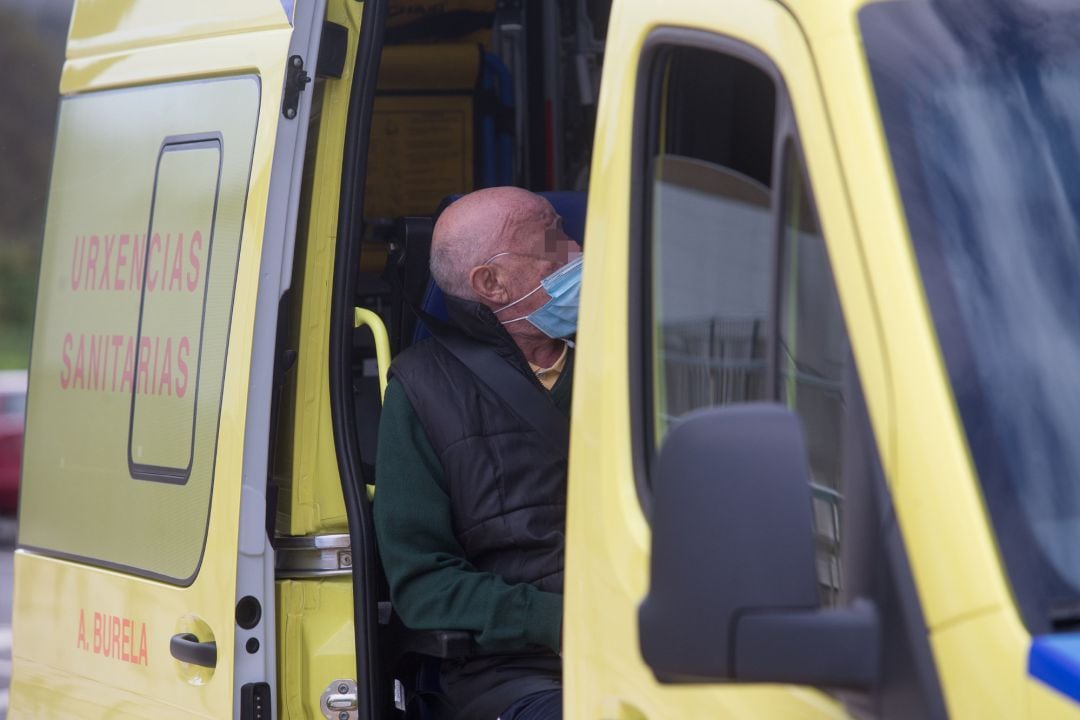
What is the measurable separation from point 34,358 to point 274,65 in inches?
43.6

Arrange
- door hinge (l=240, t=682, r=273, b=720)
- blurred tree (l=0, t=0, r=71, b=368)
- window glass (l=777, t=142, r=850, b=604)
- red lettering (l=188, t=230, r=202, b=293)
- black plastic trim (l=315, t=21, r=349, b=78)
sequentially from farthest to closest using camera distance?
blurred tree (l=0, t=0, r=71, b=368) → red lettering (l=188, t=230, r=202, b=293) → black plastic trim (l=315, t=21, r=349, b=78) → door hinge (l=240, t=682, r=273, b=720) → window glass (l=777, t=142, r=850, b=604)

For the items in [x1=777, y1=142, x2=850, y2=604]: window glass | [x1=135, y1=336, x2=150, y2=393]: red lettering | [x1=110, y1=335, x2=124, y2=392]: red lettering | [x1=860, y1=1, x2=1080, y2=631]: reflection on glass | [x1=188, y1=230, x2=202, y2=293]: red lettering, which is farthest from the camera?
[x1=110, y1=335, x2=124, y2=392]: red lettering

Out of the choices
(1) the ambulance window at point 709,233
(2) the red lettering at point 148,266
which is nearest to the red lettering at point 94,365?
(2) the red lettering at point 148,266

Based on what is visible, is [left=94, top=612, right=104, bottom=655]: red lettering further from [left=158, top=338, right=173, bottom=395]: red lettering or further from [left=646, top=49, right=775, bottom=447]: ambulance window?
[left=646, top=49, right=775, bottom=447]: ambulance window

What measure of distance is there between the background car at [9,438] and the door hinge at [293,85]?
10.1 meters

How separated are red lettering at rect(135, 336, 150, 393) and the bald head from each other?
23.5 inches

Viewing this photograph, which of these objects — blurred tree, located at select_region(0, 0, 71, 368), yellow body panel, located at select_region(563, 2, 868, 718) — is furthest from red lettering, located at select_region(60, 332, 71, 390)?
blurred tree, located at select_region(0, 0, 71, 368)

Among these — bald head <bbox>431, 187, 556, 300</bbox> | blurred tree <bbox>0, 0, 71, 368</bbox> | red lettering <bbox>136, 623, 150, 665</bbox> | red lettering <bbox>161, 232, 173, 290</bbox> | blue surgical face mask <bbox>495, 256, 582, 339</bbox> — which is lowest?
red lettering <bbox>136, 623, 150, 665</bbox>

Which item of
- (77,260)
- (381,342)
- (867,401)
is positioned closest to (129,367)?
(77,260)

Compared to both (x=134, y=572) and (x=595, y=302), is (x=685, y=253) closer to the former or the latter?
(x=595, y=302)

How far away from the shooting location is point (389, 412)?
10.7 feet

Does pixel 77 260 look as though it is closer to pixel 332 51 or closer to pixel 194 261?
pixel 194 261

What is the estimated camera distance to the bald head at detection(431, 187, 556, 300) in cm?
347

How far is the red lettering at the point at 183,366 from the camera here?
3301 millimetres
